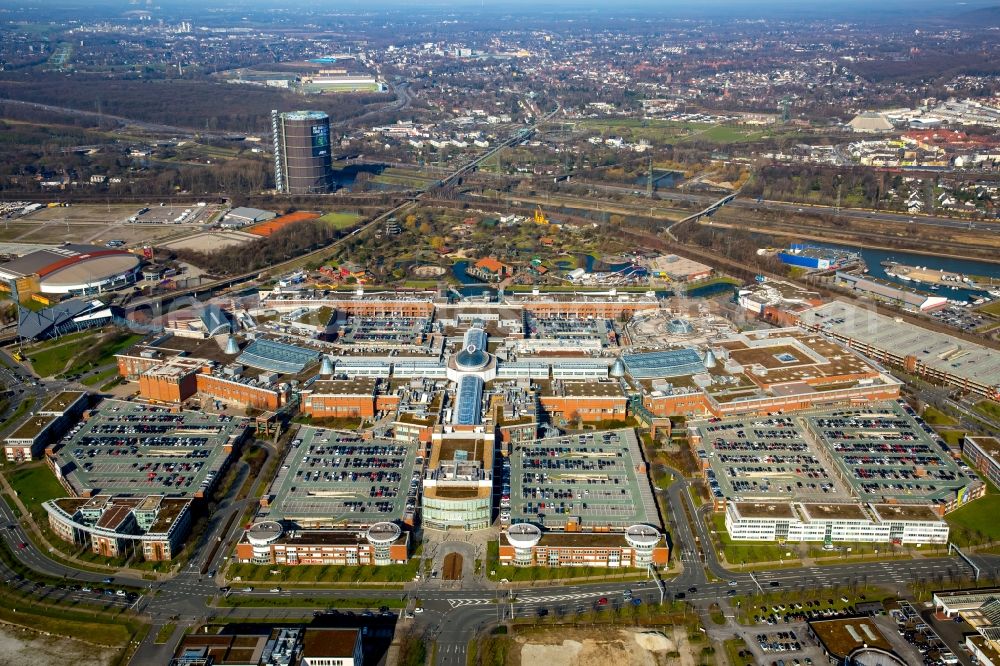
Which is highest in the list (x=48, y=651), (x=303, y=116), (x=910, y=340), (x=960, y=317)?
(x=303, y=116)

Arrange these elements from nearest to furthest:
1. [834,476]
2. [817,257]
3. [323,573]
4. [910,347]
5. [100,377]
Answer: [323,573]
[834,476]
[100,377]
[910,347]
[817,257]

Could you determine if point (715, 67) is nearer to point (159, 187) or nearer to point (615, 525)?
point (159, 187)

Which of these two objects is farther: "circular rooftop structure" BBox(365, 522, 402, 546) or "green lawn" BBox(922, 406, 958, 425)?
"green lawn" BBox(922, 406, 958, 425)

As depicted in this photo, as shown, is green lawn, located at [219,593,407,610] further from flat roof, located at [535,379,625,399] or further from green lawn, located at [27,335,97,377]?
green lawn, located at [27,335,97,377]

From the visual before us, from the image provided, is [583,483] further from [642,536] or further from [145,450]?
[145,450]

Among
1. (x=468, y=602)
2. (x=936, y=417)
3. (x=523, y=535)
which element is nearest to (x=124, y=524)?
(x=468, y=602)

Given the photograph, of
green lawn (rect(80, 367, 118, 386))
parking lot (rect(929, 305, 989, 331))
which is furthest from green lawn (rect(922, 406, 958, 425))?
green lawn (rect(80, 367, 118, 386))
